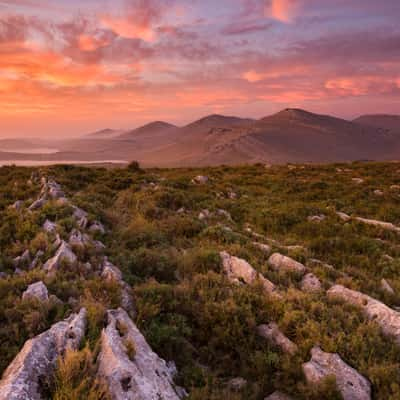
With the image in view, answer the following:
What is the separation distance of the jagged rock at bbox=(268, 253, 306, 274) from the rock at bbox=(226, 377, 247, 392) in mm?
3819

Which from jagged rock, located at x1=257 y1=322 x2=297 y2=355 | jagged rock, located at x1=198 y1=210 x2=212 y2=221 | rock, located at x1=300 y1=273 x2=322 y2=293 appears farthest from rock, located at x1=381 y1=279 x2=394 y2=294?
jagged rock, located at x1=198 y1=210 x2=212 y2=221

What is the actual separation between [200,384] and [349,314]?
3694mm

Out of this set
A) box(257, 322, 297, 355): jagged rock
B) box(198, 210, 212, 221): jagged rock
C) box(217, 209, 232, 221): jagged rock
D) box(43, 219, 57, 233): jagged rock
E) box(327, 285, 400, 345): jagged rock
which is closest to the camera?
box(257, 322, 297, 355): jagged rock

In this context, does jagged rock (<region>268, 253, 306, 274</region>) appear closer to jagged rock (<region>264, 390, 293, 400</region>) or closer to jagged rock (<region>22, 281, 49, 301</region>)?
jagged rock (<region>264, 390, 293, 400</region>)

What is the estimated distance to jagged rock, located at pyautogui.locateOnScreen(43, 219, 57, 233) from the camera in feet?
30.2

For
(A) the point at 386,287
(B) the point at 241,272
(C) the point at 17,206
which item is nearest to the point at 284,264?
(B) the point at 241,272

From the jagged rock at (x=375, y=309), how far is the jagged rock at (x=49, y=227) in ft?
27.9

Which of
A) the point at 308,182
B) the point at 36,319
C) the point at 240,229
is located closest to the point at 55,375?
the point at 36,319

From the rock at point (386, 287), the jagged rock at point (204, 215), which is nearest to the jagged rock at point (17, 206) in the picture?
the jagged rock at point (204, 215)

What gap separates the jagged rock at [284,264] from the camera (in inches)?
330

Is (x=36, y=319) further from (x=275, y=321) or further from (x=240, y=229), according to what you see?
(x=240, y=229)

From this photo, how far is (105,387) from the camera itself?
3904mm

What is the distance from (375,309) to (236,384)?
12.7 ft

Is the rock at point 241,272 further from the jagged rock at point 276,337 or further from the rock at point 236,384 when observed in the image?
the rock at point 236,384
